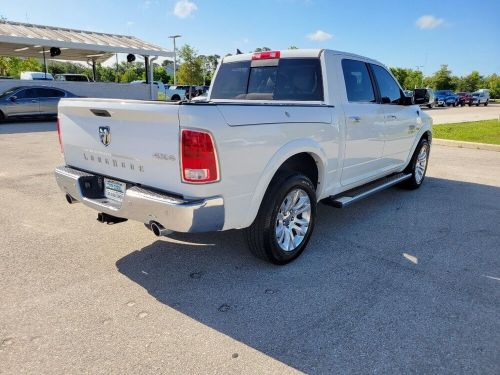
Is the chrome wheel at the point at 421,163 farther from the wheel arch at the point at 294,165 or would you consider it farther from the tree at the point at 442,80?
the tree at the point at 442,80

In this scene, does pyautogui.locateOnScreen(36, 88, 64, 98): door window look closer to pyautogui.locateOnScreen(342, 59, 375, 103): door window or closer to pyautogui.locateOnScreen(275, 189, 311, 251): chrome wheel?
pyautogui.locateOnScreen(342, 59, 375, 103): door window

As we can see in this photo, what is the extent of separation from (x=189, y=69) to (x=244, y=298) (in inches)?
1854

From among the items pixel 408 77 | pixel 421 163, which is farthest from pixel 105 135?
pixel 408 77

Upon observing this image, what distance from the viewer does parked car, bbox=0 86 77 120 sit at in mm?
15688

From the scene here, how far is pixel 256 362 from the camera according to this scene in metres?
2.44

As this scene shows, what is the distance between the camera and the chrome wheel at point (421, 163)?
21.6 ft

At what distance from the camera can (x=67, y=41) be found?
19.8 metres

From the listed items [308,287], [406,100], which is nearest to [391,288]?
[308,287]

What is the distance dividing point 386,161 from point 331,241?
1.75 metres

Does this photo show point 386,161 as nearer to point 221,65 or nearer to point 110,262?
point 221,65

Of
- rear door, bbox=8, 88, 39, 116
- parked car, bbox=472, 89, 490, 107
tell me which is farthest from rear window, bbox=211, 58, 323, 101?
parked car, bbox=472, 89, 490, 107

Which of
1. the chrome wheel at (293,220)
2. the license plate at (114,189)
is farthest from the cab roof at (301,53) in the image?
the license plate at (114,189)

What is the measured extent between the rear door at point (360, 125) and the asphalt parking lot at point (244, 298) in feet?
2.28

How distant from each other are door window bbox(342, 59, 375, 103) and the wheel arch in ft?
2.98
